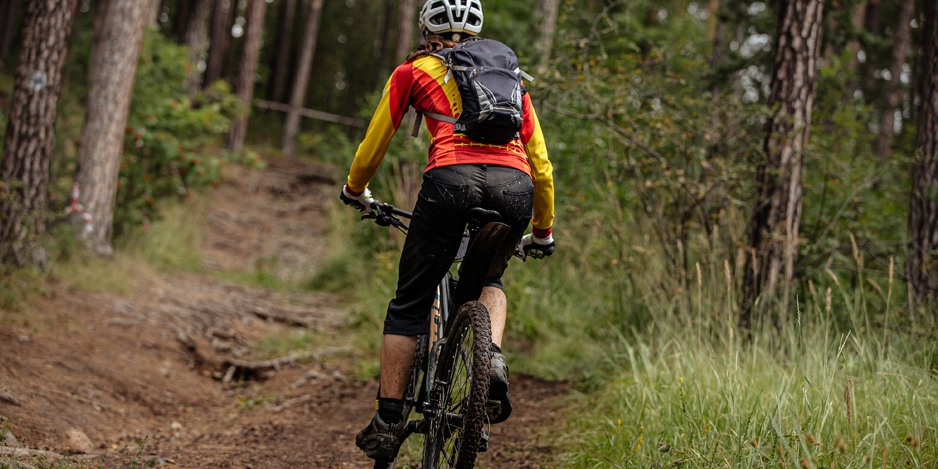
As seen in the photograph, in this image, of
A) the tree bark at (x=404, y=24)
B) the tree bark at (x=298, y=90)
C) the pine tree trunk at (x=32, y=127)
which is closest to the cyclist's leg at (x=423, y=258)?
the pine tree trunk at (x=32, y=127)

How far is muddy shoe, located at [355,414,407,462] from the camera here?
8.59ft

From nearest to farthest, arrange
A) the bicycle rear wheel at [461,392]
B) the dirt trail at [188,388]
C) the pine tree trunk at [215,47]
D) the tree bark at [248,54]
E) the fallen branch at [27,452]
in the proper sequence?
the bicycle rear wheel at [461,392] → the fallen branch at [27,452] → the dirt trail at [188,388] → the tree bark at [248,54] → the pine tree trunk at [215,47]

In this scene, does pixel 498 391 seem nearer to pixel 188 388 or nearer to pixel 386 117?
pixel 386 117

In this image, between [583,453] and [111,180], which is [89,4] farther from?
[583,453]

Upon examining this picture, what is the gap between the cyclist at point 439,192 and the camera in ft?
7.90

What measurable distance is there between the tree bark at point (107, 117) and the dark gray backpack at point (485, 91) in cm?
538

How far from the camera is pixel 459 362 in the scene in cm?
241

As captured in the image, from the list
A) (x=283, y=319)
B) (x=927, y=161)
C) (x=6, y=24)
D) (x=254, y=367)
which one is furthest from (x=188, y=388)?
(x=6, y=24)

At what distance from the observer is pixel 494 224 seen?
89.7 inches

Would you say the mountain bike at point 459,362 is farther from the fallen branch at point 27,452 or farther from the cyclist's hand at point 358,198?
the fallen branch at point 27,452

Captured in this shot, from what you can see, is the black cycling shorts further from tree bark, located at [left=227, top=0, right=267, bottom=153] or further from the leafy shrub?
tree bark, located at [left=227, top=0, right=267, bottom=153]

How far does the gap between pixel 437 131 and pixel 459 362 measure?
926mm

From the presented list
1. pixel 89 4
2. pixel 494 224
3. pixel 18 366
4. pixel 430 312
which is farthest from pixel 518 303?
pixel 89 4

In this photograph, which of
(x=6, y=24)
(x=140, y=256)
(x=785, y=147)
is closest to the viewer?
(x=785, y=147)
